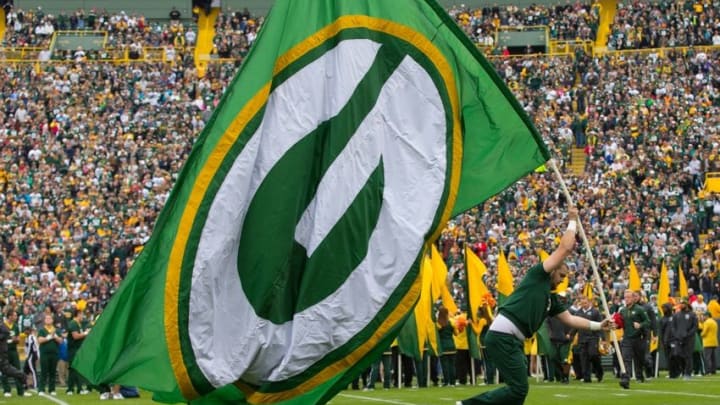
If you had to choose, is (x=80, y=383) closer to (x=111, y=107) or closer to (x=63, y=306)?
(x=63, y=306)

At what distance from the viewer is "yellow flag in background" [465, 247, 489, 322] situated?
27.6 meters

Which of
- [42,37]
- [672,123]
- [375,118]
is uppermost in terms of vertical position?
[42,37]

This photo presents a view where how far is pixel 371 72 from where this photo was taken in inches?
481

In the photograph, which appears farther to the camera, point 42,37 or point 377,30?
point 42,37

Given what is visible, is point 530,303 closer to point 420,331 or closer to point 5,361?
point 420,331

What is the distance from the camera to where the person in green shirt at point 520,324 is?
12000 mm

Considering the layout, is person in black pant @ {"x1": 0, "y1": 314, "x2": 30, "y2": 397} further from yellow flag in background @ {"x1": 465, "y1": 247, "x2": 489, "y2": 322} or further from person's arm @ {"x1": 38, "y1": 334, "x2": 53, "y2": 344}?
yellow flag in background @ {"x1": 465, "y1": 247, "x2": 489, "y2": 322}

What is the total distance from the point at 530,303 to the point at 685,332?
15.8 m

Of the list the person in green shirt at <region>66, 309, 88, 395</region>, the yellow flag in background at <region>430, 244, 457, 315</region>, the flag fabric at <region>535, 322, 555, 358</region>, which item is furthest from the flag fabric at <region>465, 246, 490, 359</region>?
the person in green shirt at <region>66, 309, 88, 395</region>

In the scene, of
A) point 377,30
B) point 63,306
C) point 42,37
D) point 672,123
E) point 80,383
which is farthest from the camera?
point 42,37

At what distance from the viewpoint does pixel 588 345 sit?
2619cm

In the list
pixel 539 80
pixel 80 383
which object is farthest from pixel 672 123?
pixel 80 383

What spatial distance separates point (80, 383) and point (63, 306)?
3056 mm

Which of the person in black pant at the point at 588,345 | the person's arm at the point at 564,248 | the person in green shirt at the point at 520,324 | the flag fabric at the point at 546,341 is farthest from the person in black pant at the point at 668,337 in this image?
the person's arm at the point at 564,248
